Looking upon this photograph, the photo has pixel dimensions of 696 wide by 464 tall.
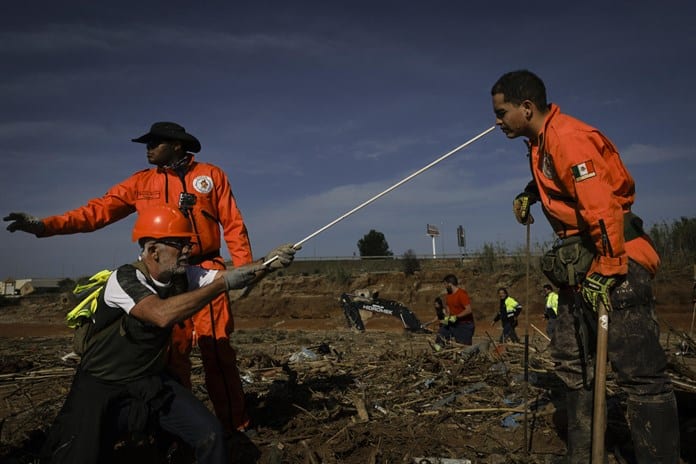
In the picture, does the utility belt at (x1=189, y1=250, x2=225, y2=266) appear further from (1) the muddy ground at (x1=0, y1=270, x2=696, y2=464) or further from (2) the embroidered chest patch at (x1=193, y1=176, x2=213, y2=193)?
(1) the muddy ground at (x1=0, y1=270, x2=696, y2=464)

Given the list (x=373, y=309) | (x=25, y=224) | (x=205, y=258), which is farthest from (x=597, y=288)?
(x=373, y=309)

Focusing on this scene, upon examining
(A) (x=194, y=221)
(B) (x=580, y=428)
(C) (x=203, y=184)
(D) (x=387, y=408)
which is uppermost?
(C) (x=203, y=184)

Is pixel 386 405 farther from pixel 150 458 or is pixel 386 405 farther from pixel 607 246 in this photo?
pixel 607 246

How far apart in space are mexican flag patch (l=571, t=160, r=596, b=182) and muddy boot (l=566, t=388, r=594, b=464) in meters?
1.51

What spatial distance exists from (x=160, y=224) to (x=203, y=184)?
1168 millimetres

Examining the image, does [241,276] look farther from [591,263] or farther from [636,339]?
[636,339]

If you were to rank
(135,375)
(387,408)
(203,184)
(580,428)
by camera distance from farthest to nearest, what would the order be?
1. (387,408)
2. (203,184)
3. (580,428)
4. (135,375)

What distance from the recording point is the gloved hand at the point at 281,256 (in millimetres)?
3445

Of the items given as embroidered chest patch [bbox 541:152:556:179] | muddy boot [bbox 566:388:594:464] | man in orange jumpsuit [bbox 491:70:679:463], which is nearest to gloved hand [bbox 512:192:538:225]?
man in orange jumpsuit [bbox 491:70:679:463]

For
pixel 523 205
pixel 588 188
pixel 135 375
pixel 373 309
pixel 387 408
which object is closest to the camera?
pixel 588 188

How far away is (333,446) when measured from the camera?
13.1 feet

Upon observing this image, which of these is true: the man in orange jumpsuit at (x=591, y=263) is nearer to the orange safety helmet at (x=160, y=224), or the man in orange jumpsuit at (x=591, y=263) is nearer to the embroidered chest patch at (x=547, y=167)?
the embroidered chest patch at (x=547, y=167)

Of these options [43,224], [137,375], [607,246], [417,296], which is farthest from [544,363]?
[417,296]

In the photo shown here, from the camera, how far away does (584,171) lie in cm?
294
